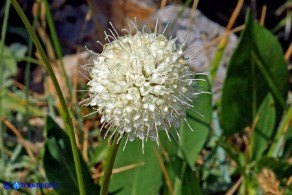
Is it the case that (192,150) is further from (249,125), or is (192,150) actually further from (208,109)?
(249,125)

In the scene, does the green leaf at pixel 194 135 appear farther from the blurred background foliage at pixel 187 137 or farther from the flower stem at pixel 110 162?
the flower stem at pixel 110 162

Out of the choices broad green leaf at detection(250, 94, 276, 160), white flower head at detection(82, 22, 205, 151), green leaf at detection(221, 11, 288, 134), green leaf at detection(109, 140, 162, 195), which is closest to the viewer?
white flower head at detection(82, 22, 205, 151)

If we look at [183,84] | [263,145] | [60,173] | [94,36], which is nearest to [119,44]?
[183,84]

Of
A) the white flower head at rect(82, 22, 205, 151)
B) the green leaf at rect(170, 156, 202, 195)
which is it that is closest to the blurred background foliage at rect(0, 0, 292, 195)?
the green leaf at rect(170, 156, 202, 195)

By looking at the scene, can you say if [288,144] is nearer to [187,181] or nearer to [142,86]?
[187,181]

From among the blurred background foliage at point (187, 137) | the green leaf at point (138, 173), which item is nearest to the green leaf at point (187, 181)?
the blurred background foliage at point (187, 137)

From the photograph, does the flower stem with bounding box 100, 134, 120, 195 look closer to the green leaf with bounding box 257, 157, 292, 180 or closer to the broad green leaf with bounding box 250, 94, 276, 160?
the green leaf with bounding box 257, 157, 292, 180

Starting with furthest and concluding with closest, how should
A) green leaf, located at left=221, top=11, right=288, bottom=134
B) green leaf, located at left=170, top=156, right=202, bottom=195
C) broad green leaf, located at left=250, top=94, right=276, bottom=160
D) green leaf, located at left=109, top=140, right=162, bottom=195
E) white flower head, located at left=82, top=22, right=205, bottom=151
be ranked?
broad green leaf, located at left=250, top=94, right=276, bottom=160 → green leaf, located at left=221, top=11, right=288, bottom=134 → green leaf, located at left=109, top=140, right=162, bottom=195 → green leaf, located at left=170, top=156, right=202, bottom=195 → white flower head, located at left=82, top=22, right=205, bottom=151
